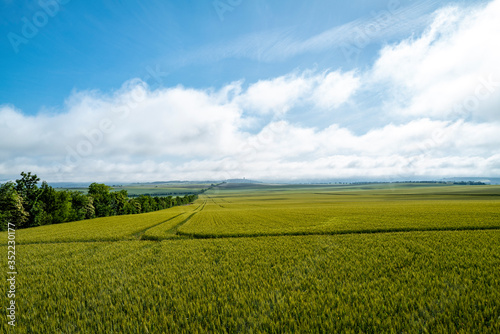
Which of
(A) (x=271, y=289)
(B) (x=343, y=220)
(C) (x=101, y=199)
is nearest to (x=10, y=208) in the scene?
(C) (x=101, y=199)

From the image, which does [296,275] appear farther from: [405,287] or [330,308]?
[405,287]

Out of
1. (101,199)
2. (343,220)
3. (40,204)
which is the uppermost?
(40,204)

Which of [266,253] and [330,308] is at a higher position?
[330,308]

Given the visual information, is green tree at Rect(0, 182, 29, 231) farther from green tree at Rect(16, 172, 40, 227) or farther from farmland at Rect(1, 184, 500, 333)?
farmland at Rect(1, 184, 500, 333)

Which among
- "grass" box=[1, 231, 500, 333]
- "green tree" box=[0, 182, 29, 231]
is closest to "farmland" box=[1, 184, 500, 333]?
"grass" box=[1, 231, 500, 333]

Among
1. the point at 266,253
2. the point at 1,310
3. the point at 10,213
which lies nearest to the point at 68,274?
the point at 1,310

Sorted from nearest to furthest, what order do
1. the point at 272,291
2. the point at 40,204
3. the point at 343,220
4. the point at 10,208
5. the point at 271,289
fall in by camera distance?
the point at 272,291, the point at 271,289, the point at 343,220, the point at 10,208, the point at 40,204

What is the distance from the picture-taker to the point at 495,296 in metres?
6.88

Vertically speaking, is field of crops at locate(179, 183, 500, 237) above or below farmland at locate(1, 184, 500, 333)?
below

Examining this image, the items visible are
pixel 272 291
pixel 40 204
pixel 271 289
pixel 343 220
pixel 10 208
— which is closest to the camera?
pixel 272 291

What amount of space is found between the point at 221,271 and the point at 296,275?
13.0 feet

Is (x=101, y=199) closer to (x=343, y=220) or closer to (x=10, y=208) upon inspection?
(x=10, y=208)

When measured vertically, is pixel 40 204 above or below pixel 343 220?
above

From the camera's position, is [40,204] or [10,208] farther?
[40,204]
